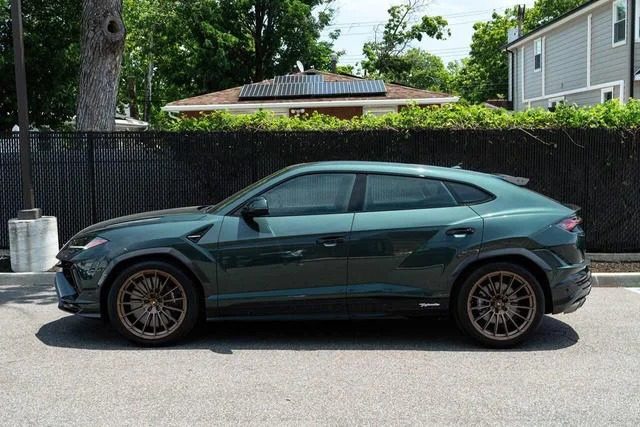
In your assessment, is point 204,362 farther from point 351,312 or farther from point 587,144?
point 587,144

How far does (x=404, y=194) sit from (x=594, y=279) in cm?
420

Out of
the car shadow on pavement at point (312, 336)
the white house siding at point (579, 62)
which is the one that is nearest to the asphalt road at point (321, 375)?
the car shadow on pavement at point (312, 336)

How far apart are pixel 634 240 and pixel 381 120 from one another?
14.3 feet

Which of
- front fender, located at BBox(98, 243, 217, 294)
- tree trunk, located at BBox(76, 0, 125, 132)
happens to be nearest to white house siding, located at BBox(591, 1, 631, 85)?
tree trunk, located at BBox(76, 0, 125, 132)

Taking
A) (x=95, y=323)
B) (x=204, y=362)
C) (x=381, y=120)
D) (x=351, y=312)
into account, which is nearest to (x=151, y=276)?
(x=204, y=362)

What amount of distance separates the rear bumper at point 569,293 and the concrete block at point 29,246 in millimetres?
6884

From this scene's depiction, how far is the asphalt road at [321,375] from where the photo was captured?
418cm

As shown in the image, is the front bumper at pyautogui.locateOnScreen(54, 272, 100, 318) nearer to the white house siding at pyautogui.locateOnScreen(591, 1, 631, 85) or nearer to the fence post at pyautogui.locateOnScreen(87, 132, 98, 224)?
the fence post at pyautogui.locateOnScreen(87, 132, 98, 224)

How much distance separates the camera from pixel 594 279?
28.2 ft

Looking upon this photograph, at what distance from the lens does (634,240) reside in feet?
33.2

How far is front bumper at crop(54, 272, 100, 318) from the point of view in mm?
5660

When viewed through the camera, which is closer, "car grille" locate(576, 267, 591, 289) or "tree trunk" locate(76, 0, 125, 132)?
"car grille" locate(576, 267, 591, 289)

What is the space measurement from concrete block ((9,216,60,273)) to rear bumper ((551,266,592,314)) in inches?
271

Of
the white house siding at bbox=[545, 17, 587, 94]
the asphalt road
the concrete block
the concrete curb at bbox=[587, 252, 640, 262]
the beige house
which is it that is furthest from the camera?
the white house siding at bbox=[545, 17, 587, 94]
